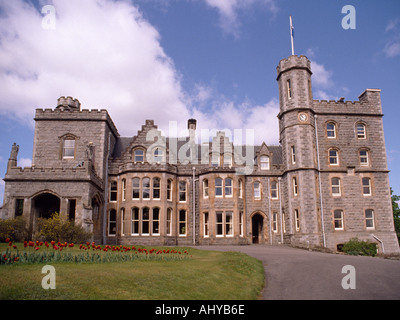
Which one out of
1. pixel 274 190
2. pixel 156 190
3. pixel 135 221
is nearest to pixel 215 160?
pixel 274 190

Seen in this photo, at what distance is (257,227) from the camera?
35.7 m

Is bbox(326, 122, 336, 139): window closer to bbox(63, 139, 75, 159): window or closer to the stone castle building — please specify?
the stone castle building

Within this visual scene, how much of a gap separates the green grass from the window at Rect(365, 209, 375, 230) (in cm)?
2329

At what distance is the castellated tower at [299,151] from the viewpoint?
1181 inches

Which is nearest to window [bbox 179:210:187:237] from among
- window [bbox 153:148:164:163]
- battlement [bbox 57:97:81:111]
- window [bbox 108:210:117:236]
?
window [bbox 153:148:164:163]

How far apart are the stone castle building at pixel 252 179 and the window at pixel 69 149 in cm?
9

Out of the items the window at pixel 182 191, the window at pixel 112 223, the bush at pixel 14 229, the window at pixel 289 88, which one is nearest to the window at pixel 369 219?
the window at pixel 289 88

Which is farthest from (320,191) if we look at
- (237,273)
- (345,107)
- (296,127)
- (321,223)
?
(237,273)

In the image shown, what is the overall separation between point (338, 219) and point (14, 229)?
27.1 m

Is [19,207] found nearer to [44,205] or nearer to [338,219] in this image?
[44,205]

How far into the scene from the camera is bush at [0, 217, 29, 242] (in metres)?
21.8

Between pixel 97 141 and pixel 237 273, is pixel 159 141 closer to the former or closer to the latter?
pixel 97 141
